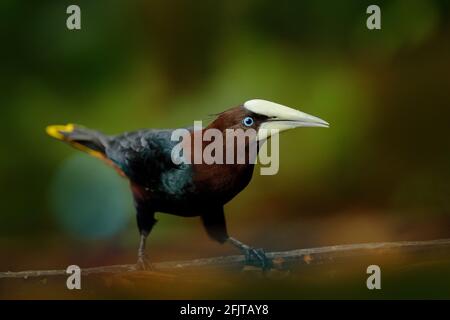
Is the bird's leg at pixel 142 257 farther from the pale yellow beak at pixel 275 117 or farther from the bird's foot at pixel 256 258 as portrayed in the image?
the pale yellow beak at pixel 275 117

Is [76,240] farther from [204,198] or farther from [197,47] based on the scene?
[197,47]

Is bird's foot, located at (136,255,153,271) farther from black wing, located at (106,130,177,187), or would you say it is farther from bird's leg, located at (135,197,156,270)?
black wing, located at (106,130,177,187)

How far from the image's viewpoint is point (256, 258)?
2.38m

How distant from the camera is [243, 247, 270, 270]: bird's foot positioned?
238cm

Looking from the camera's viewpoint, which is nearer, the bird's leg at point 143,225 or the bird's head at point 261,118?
the bird's head at point 261,118

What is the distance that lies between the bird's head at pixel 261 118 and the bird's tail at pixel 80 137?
0.40 metres

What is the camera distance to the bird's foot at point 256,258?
2377 millimetres

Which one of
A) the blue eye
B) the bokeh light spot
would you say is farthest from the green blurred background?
the blue eye

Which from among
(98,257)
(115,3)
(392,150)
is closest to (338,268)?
(392,150)

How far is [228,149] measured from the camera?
7.27 feet

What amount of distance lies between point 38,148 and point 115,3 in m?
0.55

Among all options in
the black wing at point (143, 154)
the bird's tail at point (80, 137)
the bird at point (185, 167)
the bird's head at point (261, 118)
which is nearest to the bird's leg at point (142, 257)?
the bird at point (185, 167)

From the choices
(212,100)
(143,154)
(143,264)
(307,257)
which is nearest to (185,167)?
(143,154)

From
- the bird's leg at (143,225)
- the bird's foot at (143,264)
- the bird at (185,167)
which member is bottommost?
the bird's foot at (143,264)
